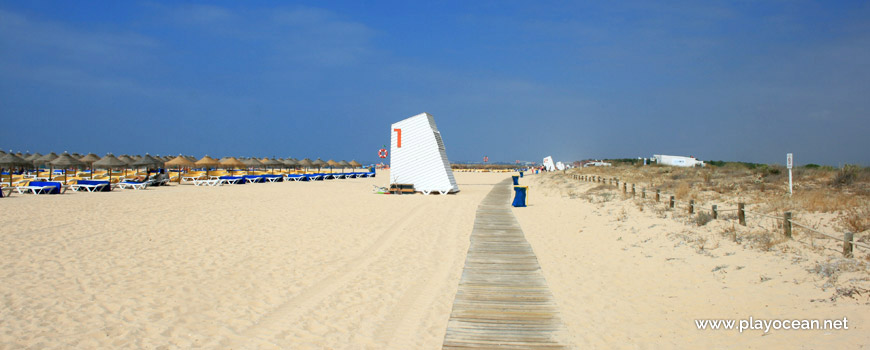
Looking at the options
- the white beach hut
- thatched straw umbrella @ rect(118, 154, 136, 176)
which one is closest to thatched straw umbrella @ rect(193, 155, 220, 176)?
thatched straw umbrella @ rect(118, 154, 136, 176)

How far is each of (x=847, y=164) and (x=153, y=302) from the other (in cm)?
1755

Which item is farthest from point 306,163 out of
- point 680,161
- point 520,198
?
point 680,161

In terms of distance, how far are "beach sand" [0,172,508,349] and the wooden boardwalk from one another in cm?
22

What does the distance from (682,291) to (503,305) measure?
227 centimetres

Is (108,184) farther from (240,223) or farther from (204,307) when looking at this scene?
(204,307)

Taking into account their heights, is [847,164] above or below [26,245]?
above

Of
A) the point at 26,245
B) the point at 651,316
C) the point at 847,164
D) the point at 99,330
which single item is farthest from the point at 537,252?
the point at 847,164

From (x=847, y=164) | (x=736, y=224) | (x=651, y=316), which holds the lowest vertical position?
(x=651, y=316)

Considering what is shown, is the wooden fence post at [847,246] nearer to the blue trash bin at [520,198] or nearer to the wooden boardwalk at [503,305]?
the wooden boardwalk at [503,305]

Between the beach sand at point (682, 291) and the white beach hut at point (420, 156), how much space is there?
1030cm

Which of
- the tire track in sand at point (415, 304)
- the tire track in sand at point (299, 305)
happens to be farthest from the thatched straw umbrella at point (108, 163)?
the tire track in sand at point (415, 304)

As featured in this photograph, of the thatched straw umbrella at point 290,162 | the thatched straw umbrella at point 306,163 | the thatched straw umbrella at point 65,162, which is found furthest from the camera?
the thatched straw umbrella at point 306,163

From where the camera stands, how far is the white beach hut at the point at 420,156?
19.1 meters

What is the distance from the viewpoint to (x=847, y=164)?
14.1 meters
